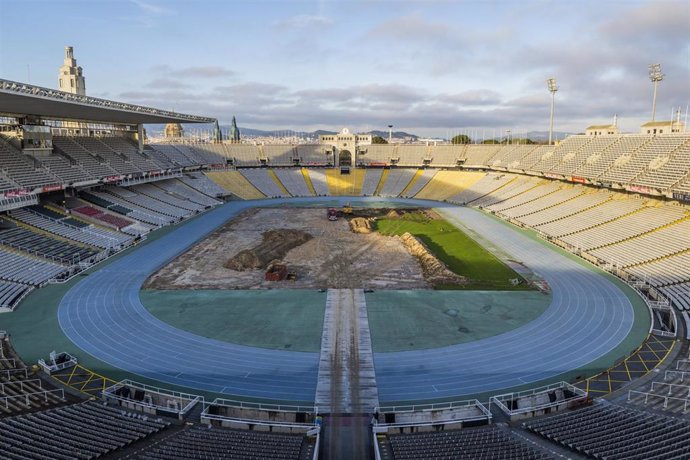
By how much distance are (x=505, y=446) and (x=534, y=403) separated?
425cm

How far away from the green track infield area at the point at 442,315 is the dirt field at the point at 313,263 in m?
2.64

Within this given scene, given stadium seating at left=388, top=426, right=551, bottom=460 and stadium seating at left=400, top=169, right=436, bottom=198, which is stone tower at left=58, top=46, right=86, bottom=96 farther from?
stadium seating at left=388, top=426, right=551, bottom=460

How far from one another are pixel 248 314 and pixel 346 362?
325 inches

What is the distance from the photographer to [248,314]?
26.8 m

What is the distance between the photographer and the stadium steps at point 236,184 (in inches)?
3105

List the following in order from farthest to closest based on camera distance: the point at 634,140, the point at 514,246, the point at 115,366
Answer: the point at 634,140 < the point at 514,246 < the point at 115,366

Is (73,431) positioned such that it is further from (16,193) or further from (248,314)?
(16,193)

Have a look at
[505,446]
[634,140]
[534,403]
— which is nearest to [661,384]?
[534,403]

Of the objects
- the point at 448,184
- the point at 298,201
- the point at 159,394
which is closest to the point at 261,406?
the point at 159,394

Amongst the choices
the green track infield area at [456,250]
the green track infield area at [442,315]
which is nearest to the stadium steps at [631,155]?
the green track infield area at [456,250]

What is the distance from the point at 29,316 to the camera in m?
26.1

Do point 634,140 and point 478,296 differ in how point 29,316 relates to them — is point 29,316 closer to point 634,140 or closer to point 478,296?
point 478,296

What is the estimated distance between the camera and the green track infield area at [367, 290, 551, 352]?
23500 mm

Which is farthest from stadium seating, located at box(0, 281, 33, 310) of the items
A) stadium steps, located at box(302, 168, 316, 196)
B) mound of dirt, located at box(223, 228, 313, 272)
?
stadium steps, located at box(302, 168, 316, 196)
